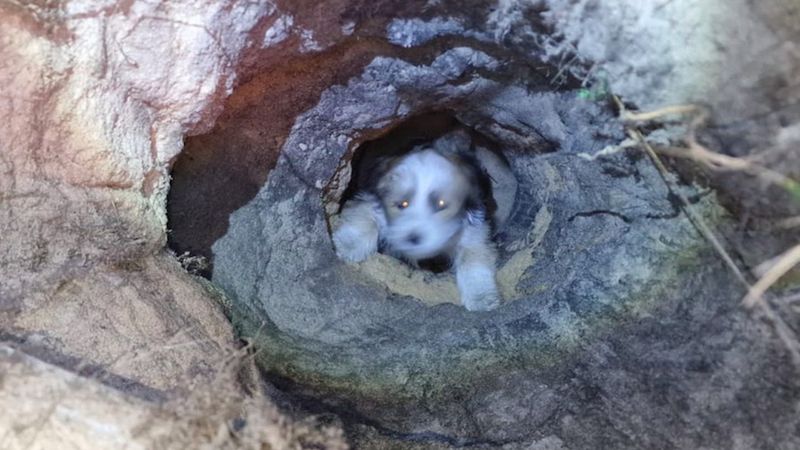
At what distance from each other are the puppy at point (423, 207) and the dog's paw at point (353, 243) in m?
0.03

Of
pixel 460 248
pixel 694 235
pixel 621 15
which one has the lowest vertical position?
pixel 460 248

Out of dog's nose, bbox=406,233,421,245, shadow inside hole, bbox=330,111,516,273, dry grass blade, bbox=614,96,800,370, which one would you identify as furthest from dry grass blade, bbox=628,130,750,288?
dog's nose, bbox=406,233,421,245

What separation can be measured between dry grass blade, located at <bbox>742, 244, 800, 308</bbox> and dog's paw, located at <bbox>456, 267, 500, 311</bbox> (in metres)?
1.10

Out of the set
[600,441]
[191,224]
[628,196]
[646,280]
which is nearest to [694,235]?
[646,280]

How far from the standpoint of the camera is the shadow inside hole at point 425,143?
364 centimetres

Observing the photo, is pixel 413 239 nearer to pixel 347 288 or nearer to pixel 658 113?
pixel 347 288

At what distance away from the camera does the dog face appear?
3.72 m

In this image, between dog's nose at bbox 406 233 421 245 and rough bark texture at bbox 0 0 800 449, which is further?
dog's nose at bbox 406 233 421 245

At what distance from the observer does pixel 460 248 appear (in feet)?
11.8

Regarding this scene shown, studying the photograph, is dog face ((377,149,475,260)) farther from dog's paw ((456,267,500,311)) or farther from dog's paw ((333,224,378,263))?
dog's paw ((456,267,500,311))

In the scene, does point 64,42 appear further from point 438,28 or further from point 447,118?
point 447,118

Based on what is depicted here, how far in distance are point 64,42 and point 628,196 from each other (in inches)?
66.7

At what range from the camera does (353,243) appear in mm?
3377

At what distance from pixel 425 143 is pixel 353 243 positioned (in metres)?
0.81
